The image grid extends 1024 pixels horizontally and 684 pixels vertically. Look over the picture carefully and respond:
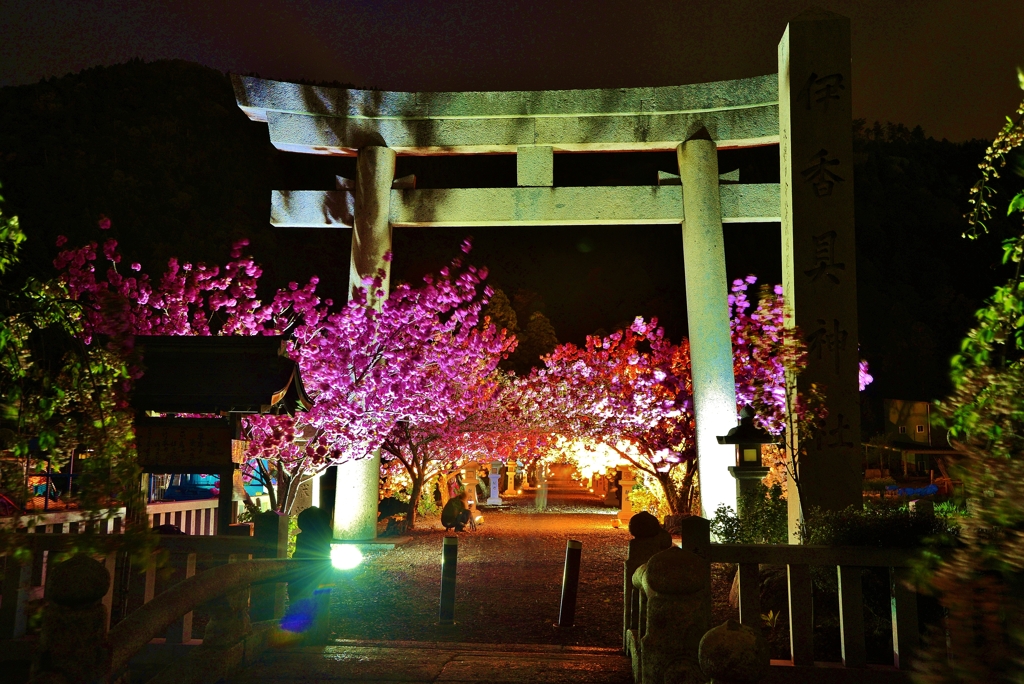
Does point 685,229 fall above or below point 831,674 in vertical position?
above

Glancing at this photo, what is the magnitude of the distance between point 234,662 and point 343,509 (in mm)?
9672

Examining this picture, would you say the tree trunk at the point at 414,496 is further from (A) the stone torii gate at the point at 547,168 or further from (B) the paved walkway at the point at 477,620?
(A) the stone torii gate at the point at 547,168

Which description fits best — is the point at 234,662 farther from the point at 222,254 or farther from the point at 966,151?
the point at 966,151

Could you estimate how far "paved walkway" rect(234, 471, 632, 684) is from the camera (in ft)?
17.8

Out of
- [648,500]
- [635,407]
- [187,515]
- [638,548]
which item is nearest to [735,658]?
[638,548]

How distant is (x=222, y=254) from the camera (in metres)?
32.4

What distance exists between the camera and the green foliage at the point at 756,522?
992 centimetres

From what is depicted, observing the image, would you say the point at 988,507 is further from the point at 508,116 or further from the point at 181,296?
the point at 181,296

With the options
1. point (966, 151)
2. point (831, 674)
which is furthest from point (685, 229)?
point (966, 151)

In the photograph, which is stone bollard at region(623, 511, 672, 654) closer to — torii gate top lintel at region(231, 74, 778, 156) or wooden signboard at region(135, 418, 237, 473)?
wooden signboard at region(135, 418, 237, 473)

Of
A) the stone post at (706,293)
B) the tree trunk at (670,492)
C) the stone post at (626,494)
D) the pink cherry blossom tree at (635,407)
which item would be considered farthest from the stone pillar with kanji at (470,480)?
the stone post at (706,293)

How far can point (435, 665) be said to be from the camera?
18.2 feet

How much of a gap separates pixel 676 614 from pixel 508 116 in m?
12.0

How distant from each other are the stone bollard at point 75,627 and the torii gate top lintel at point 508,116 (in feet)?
39.7
